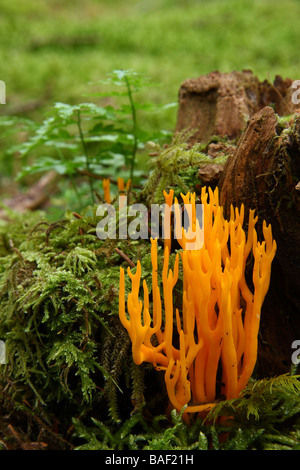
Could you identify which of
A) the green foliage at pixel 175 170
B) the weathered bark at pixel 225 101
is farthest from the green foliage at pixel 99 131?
the green foliage at pixel 175 170

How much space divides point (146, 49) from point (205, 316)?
216 inches

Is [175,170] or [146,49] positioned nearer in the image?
[175,170]

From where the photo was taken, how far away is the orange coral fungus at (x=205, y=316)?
127 cm

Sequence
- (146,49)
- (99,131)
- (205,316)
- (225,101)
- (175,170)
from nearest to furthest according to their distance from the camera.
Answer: (205,316)
(175,170)
(225,101)
(99,131)
(146,49)

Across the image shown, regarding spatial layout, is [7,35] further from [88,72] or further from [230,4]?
[230,4]

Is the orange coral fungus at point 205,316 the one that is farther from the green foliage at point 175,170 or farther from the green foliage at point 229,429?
the green foliage at point 175,170

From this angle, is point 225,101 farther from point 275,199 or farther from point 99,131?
point 275,199

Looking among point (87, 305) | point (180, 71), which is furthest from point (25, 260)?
point (180, 71)

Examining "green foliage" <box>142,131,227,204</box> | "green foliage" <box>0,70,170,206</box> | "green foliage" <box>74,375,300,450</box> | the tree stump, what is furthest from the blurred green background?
"green foliage" <box>74,375,300,450</box>

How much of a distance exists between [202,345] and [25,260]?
84 cm

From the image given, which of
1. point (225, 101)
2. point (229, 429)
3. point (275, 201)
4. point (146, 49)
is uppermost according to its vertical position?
point (146, 49)

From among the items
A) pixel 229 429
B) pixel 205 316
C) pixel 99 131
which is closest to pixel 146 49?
pixel 99 131

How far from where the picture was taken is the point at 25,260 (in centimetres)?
176

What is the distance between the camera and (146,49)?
5984 mm
